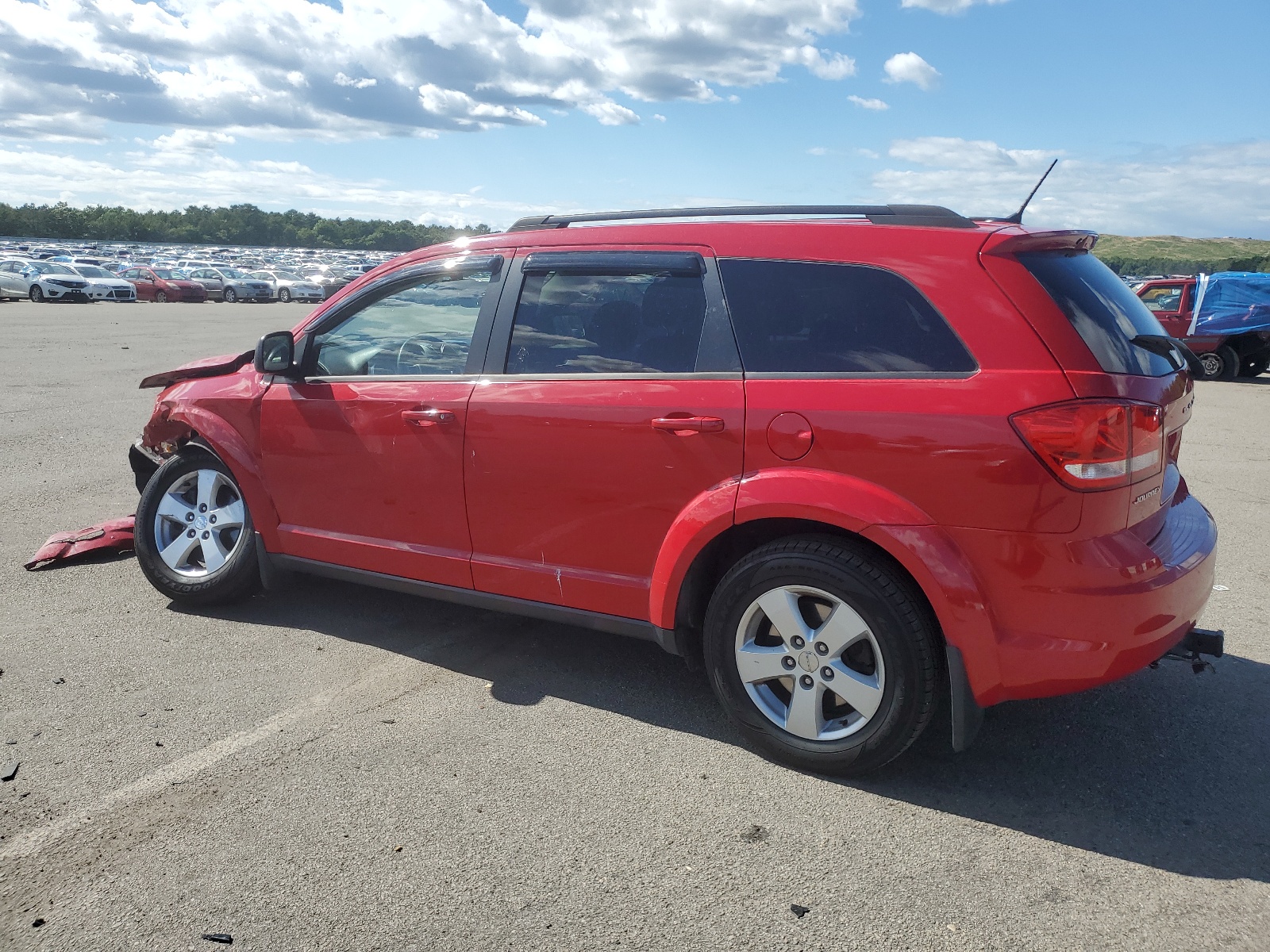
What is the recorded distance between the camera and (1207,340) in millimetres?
18078

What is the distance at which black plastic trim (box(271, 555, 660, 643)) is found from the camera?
3.72 meters

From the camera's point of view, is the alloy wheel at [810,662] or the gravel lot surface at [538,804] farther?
the alloy wheel at [810,662]

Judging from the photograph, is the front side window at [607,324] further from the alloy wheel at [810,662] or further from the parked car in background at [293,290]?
the parked car in background at [293,290]

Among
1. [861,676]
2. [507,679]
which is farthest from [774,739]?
[507,679]

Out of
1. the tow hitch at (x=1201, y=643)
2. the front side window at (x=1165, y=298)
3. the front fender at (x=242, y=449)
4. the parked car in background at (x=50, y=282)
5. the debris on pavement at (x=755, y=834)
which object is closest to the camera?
the debris on pavement at (x=755, y=834)

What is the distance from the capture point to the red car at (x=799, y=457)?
2.93 metres

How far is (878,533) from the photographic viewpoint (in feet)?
10.1

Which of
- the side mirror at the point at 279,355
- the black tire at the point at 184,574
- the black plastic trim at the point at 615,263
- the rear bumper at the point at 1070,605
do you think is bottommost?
the black tire at the point at 184,574

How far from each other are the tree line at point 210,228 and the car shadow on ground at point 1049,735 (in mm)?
130247

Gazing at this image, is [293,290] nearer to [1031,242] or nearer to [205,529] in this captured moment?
[205,529]

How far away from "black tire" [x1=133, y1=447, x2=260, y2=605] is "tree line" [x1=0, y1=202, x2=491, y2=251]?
12926 cm

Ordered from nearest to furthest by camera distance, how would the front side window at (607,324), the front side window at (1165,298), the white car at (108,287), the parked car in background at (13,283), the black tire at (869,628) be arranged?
1. the black tire at (869,628)
2. the front side window at (607,324)
3. the front side window at (1165,298)
4. the parked car in background at (13,283)
5. the white car at (108,287)

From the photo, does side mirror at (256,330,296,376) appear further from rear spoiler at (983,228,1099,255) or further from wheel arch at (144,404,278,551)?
rear spoiler at (983,228,1099,255)

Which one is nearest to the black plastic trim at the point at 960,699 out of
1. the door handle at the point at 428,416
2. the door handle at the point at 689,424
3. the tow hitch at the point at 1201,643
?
the tow hitch at the point at 1201,643
